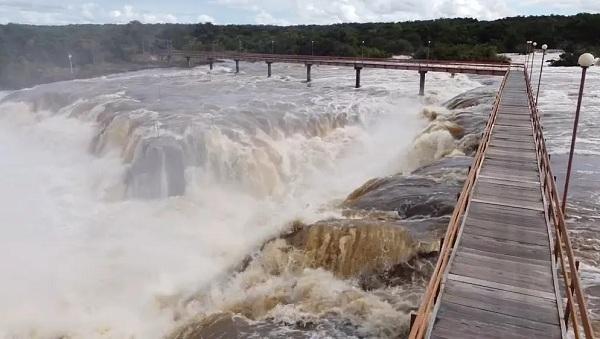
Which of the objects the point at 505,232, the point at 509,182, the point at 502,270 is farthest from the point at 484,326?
the point at 509,182

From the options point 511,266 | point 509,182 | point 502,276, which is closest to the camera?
point 502,276

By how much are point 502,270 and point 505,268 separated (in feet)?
0.30

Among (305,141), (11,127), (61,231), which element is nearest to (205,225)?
(61,231)

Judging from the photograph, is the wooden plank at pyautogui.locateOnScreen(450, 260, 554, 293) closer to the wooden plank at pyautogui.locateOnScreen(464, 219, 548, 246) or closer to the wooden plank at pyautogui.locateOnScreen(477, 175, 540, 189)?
the wooden plank at pyautogui.locateOnScreen(464, 219, 548, 246)

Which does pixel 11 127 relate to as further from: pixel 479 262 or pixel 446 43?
pixel 446 43

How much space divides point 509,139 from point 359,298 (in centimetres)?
897

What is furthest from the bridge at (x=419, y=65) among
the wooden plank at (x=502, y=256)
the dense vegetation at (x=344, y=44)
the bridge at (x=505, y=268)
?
the wooden plank at (x=502, y=256)

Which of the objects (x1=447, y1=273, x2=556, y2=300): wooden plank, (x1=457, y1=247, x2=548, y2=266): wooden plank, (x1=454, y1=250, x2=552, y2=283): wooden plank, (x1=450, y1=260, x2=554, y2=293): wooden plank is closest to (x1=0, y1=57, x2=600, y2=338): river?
(x1=457, y1=247, x2=548, y2=266): wooden plank

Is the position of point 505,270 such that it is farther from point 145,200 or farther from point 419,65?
point 419,65

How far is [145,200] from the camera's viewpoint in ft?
58.9

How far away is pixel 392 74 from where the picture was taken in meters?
55.8

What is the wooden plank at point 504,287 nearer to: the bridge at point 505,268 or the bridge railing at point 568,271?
the bridge at point 505,268

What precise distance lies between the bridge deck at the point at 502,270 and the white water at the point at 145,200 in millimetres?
3581

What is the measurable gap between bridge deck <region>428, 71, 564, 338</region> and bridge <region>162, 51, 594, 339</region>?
1cm
